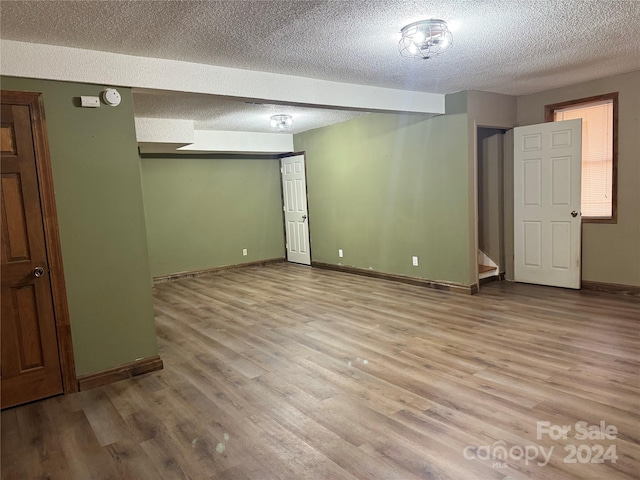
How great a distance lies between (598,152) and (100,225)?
17.8 feet

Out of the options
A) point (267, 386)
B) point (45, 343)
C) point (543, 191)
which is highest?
point (543, 191)

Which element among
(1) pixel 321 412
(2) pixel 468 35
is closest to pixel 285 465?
(1) pixel 321 412

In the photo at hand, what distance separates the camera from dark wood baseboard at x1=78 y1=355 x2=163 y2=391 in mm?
3182

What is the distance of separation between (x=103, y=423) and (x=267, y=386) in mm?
1071

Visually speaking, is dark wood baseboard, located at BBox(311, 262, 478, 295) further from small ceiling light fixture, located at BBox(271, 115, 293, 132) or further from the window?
small ceiling light fixture, located at BBox(271, 115, 293, 132)

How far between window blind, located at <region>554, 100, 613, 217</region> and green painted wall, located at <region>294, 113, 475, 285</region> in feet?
4.85

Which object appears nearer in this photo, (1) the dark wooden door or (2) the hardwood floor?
(2) the hardwood floor

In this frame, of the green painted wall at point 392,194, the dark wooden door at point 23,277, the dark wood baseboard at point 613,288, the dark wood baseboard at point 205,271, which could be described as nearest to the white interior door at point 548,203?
the dark wood baseboard at point 613,288

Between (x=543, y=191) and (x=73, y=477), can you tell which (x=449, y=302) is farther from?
(x=73, y=477)

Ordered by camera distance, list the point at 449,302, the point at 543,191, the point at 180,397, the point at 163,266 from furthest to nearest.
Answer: the point at 163,266 < the point at 543,191 < the point at 449,302 < the point at 180,397

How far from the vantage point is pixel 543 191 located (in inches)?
211

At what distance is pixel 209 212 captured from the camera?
778 centimetres

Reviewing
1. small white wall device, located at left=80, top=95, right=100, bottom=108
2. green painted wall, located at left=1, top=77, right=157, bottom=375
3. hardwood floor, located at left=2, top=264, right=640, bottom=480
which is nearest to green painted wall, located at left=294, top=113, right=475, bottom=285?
hardwood floor, located at left=2, top=264, right=640, bottom=480

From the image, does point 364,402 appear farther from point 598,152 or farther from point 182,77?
point 598,152
